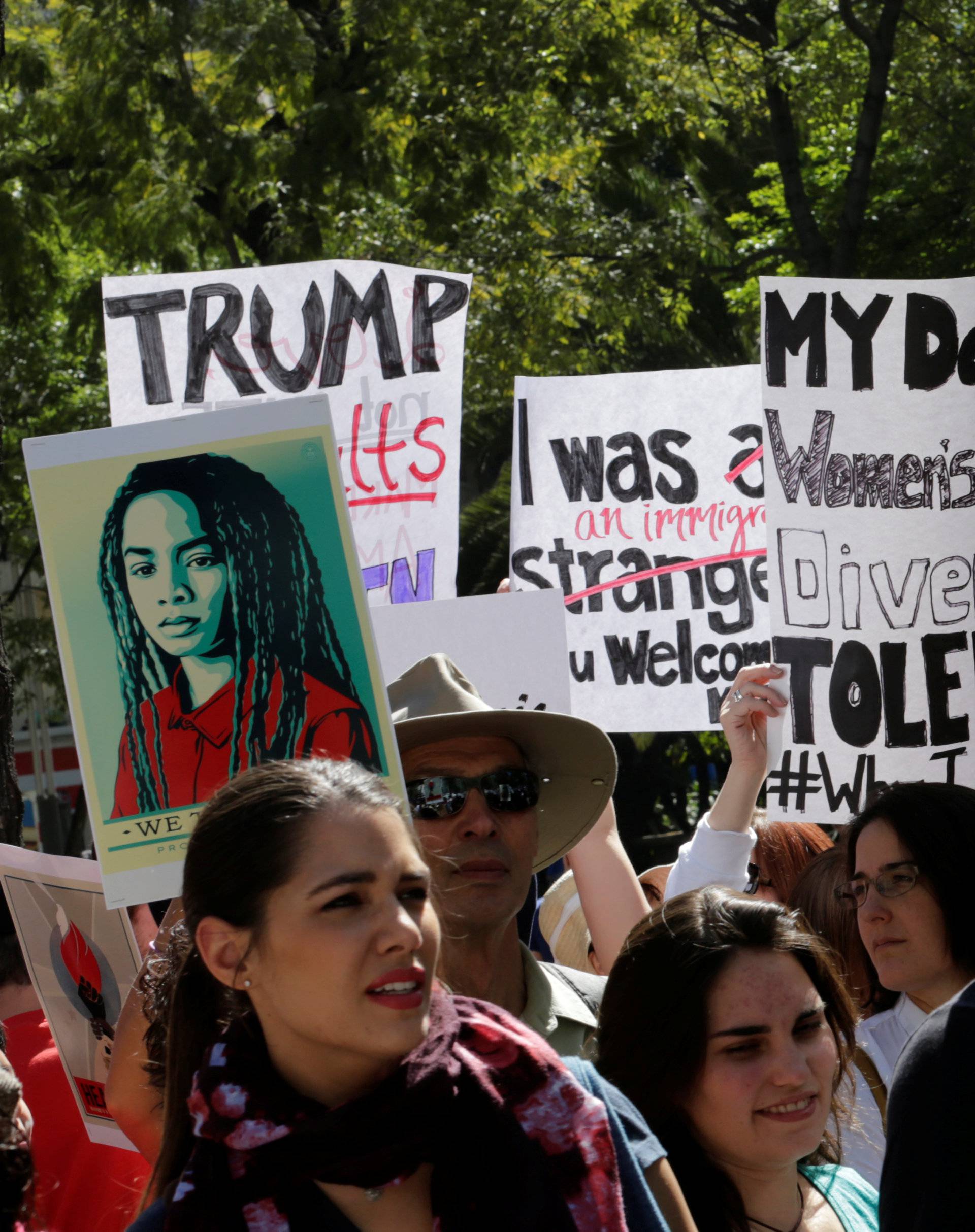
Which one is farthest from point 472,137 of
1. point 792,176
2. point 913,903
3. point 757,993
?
point 757,993

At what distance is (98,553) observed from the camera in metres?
2.48

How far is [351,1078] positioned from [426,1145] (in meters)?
0.12

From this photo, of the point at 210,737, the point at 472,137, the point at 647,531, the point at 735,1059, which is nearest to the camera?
the point at 735,1059

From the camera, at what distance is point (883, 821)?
122 inches

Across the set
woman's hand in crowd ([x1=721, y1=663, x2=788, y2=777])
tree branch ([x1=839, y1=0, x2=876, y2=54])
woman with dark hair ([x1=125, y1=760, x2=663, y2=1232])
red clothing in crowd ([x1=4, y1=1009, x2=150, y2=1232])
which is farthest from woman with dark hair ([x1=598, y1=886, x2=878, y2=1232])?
tree branch ([x1=839, y1=0, x2=876, y2=54])

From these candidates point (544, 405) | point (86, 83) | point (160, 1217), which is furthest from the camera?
point (86, 83)

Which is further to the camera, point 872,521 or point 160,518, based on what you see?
point 872,521

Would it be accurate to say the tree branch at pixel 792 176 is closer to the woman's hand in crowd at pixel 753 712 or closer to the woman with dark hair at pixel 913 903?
the woman's hand in crowd at pixel 753 712

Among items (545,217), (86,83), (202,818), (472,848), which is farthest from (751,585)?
(86,83)

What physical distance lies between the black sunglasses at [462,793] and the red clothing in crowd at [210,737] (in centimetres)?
24

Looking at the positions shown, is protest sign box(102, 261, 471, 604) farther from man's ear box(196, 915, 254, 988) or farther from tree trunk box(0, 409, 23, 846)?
man's ear box(196, 915, 254, 988)

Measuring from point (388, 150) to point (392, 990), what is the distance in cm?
1036

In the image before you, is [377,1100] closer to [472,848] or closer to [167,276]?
[472,848]

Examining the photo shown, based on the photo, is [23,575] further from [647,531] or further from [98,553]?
[98,553]
